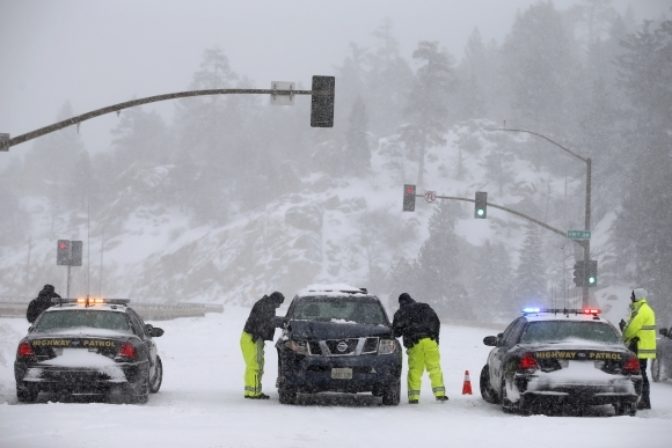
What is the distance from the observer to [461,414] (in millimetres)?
15234

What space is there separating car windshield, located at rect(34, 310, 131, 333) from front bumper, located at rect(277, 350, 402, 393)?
2.46 meters

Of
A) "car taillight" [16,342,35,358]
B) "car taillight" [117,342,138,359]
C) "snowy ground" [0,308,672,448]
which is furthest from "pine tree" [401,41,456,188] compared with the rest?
"car taillight" [16,342,35,358]

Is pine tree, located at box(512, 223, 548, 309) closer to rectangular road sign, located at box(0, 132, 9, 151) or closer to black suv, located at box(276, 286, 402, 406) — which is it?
rectangular road sign, located at box(0, 132, 9, 151)

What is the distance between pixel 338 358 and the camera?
15.8m

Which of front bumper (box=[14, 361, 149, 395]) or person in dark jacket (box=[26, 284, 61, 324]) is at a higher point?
person in dark jacket (box=[26, 284, 61, 324])

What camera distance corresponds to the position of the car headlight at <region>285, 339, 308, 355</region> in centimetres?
1588

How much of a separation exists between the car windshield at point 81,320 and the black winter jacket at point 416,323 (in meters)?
4.02

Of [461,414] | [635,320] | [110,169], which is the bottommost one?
[461,414]

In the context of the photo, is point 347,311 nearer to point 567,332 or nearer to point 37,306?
point 567,332

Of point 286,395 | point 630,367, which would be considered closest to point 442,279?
point 286,395

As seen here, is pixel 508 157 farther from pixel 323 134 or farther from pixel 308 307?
pixel 308 307

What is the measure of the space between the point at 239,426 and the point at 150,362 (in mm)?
4427

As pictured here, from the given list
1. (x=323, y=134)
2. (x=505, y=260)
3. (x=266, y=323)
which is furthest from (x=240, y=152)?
(x=266, y=323)

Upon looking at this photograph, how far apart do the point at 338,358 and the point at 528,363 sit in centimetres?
260
